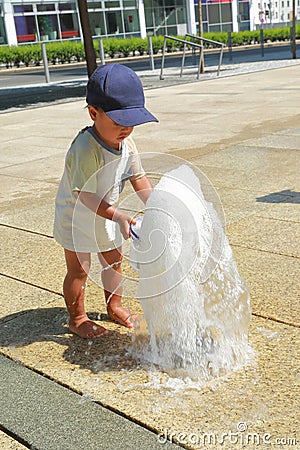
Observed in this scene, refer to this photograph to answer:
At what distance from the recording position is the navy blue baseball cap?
2.89 metres

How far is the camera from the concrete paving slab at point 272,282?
363cm

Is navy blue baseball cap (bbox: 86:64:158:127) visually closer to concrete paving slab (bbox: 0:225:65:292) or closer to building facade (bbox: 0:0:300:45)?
concrete paving slab (bbox: 0:225:65:292)

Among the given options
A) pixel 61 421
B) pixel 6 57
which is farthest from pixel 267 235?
pixel 6 57

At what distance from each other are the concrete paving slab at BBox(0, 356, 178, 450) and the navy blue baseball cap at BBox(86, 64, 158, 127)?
1285mm

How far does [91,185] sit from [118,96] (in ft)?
1.44

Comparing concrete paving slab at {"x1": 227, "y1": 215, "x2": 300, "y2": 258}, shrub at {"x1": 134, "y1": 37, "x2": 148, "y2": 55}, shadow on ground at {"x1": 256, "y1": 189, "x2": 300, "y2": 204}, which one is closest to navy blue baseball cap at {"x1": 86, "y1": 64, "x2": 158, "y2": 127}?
concrete paving slab at {"x1": 227, "y1": 215, "x2": 300, "y2": 258}

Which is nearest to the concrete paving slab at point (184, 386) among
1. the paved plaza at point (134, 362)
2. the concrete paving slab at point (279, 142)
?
the paved plaza at point (134, 362)

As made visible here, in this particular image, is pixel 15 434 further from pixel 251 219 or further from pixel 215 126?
pixel 215 126

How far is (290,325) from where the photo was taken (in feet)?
11.3

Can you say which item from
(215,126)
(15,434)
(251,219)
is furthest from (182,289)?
(215,126)

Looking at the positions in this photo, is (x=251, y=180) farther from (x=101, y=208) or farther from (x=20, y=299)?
(x=101, y=208)

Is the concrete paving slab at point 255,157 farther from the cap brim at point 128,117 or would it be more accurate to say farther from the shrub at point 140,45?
the shrub at point 140,45

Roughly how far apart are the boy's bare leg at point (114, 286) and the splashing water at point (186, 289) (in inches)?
11.1

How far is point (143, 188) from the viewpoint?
331 centimetres
